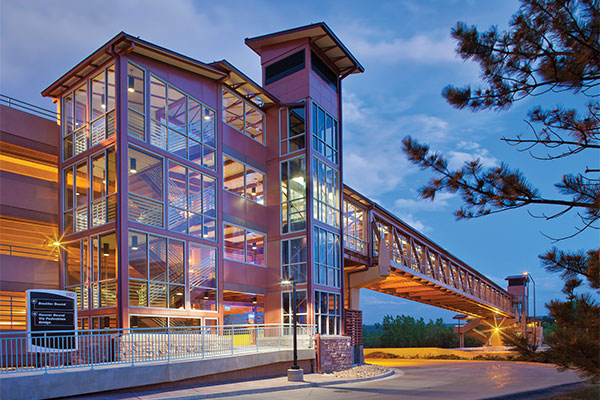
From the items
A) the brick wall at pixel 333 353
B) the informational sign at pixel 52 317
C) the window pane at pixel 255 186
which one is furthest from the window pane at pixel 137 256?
the brick wall at pixel 333 353

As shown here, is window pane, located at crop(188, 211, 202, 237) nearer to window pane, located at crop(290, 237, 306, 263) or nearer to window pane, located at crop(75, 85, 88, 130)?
window pane, located at crop(290, 237, 306, 263)

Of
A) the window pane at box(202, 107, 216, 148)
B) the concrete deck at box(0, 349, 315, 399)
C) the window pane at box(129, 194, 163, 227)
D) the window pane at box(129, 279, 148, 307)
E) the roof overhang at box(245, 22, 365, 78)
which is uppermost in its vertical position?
the roof overhang at box(245, 22, 365, 78)

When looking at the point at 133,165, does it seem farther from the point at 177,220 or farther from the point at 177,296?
the point at 177,296

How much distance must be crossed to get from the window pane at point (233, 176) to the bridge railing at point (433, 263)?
1017 cm

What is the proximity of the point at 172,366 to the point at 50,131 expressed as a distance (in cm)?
1232

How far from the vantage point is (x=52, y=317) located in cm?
1633

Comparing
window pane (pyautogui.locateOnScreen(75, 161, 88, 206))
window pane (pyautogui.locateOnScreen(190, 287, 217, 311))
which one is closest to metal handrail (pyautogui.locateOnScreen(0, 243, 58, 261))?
window pane (pyautogui.locateOnScreen(75, 161, 88, 206))

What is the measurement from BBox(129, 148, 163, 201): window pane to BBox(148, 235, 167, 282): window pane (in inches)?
66.9

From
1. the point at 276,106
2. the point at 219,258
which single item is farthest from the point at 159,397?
the point at 276,106

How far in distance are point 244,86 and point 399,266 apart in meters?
14.8

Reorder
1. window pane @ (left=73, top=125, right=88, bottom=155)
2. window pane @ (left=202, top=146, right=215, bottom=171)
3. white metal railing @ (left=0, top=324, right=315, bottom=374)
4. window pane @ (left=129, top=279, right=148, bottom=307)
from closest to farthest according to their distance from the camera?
white metal railing @ (left=0, top=324, right=315, bottom=374) < window pane @ (left=129, top=279, right=148, bottom=307) < window pane @ (left=73, top=125, right=88, bottom=155) < window pane @ (left=202, top=146, right=215, bottom=171)

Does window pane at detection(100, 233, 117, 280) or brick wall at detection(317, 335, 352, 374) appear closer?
window pane at detection(100, 233, 117, 280)

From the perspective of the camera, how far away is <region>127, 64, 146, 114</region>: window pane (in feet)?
66.5

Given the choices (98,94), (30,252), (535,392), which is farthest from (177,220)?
(535,392)
